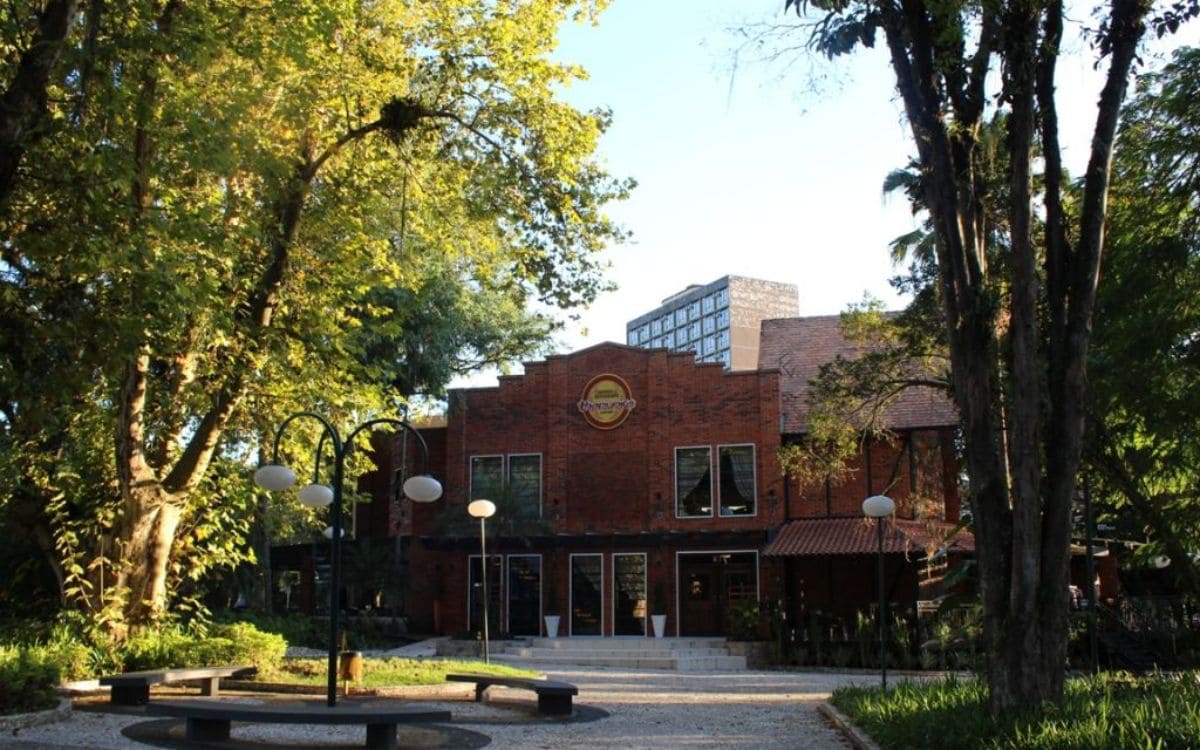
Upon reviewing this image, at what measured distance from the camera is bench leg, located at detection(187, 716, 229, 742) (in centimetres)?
988

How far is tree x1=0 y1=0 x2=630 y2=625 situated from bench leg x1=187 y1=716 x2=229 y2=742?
14.0ft

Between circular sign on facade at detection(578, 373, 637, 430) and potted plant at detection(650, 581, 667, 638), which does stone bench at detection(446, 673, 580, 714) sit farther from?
circular sign on facade at detection(578, 373, 637, 430)

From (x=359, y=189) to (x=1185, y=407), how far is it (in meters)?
13.0

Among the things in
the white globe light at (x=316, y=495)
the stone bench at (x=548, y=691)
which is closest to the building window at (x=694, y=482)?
the stone bench at (x=548, y=691)

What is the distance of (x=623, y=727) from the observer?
12.1m

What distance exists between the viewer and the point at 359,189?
17.6 m

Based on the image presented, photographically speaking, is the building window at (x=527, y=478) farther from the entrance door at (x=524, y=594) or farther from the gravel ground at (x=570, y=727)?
the gravel ground at (x=570, y=727)

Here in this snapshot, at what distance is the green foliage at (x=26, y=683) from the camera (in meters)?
10.9

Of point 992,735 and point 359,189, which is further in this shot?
point 359,189

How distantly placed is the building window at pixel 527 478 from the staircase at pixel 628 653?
12.8 feet

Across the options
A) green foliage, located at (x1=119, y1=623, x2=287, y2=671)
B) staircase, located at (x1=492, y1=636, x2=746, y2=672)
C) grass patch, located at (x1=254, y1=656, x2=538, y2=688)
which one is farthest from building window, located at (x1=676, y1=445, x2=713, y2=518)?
green foliage, located at (x1=119, y1=623, x2=287, y2=671)

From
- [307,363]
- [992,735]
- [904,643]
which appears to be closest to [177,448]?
[307,363]

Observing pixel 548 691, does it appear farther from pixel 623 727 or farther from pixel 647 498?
pixel 647 498

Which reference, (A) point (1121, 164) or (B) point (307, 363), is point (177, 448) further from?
(A) point (1121, 164)
